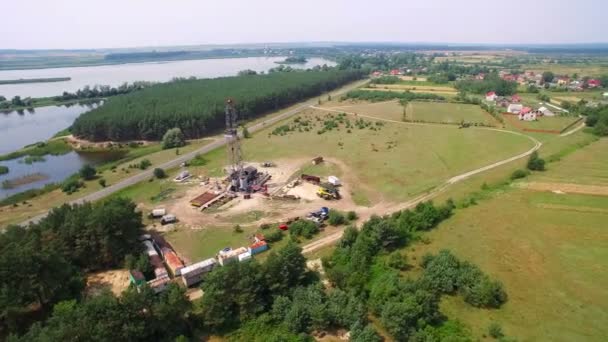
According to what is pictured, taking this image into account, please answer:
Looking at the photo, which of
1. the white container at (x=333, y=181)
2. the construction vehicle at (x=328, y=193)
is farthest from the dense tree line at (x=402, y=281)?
the white container at (x=333, y=181)

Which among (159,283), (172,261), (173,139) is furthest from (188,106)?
(159,283)

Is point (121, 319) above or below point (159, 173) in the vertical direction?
above

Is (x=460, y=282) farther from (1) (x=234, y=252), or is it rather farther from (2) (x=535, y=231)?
(1) (x=234, y=252)

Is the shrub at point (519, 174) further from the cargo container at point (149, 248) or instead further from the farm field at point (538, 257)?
the cargo container at point (149, 248)

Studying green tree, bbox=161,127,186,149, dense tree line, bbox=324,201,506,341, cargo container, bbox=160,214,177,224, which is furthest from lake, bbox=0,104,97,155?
dense tree line, bbox=324,201,506,341

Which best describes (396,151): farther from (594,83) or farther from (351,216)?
(594,83)
